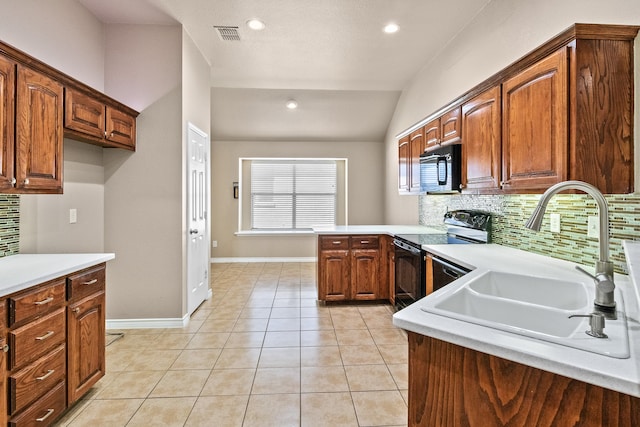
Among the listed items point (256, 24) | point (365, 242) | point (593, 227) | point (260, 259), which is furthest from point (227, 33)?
point (260, 259)

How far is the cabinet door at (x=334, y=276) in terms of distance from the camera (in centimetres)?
390

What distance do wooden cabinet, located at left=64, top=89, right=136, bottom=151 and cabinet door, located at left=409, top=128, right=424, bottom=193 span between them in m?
2.89

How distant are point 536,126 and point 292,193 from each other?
528 centimetres

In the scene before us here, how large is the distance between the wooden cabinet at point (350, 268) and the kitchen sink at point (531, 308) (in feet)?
7.13

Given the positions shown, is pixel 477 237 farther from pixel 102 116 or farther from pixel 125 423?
pixel 102 116

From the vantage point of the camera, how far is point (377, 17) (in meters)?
3.15

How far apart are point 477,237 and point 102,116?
337 cm

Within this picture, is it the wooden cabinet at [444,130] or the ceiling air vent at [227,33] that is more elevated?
the ceiling air vent at [227,33]

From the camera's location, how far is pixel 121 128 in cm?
299

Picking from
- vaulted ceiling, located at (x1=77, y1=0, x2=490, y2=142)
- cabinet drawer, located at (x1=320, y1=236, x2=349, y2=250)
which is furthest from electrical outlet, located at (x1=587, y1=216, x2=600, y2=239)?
cabinet drawer, located at (x1=320, y1=236, x2=349, y2=250)

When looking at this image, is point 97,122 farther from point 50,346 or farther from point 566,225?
point 566,225

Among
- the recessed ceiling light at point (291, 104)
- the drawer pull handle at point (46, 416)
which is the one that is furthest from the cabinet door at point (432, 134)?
the drawer pull handle at point (46, 416)

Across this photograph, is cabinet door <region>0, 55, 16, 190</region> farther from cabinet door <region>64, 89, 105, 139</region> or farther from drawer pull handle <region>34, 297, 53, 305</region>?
drawer pull handle <region>34, 297, 53, 305</region>

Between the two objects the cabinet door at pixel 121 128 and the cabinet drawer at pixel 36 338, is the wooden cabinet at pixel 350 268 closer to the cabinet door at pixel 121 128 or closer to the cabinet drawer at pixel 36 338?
the cabinet door at pixel 121 128
